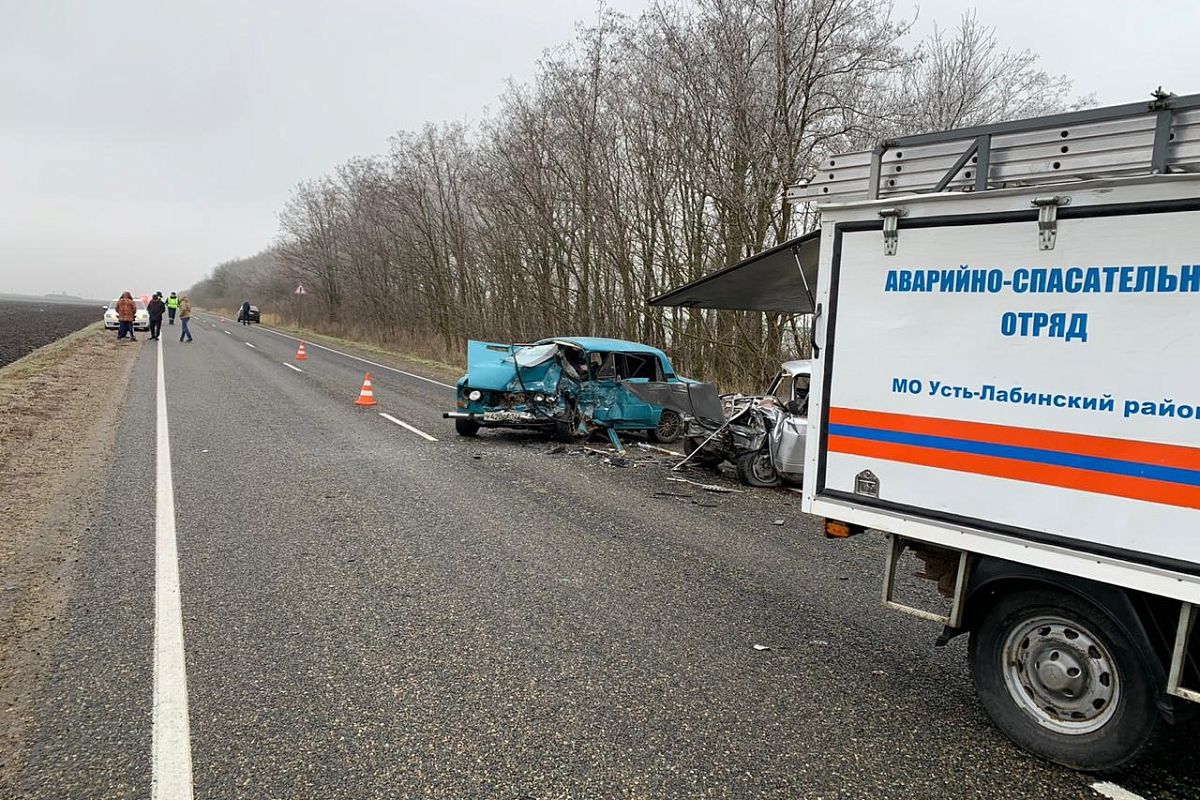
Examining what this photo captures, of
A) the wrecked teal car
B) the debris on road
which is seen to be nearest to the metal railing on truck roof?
the debris on road

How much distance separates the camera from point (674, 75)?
61.0ft

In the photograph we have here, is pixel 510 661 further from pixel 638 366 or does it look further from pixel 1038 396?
pixel 638 366

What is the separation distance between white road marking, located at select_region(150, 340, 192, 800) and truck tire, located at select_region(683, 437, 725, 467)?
609 centimetres

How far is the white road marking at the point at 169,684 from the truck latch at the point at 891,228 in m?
3.90

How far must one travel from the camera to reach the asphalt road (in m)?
3.04

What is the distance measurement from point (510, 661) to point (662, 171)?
18.9 meters

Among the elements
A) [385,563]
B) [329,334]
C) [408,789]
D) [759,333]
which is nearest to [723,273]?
[385,563]

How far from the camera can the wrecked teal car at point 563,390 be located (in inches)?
440

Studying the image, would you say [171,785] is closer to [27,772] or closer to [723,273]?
[27,772]

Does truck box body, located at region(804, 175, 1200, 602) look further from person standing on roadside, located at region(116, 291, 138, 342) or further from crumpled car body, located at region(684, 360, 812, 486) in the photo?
person standing on roadside, located at region(116, 291, 138, 342)

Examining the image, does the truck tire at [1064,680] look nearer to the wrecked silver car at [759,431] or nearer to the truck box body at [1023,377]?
the truck box body at [1023,377]

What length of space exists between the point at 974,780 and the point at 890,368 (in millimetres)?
1869

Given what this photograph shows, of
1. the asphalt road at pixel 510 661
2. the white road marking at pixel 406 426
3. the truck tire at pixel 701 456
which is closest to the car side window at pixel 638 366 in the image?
the truck tire at pixel 701 456

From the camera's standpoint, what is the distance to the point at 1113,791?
3.00 meters
